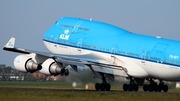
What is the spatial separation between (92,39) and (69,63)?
701cm

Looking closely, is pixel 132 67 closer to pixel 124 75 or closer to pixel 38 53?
pixel 124 75

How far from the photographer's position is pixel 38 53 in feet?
158

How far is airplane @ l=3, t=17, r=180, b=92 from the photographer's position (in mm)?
47750

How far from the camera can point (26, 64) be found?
1897 inches

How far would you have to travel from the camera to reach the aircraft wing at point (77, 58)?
4743 centimetres

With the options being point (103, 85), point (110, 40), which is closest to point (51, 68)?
point (103, 85)

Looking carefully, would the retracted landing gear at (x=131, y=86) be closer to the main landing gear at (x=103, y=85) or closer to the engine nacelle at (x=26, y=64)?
the main landing gear at (x=103, y=85)

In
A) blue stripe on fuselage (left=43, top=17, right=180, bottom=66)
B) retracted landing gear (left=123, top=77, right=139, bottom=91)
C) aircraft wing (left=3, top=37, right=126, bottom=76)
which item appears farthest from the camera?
retracted landing gear (left=123, top=77, right=139, bottom=91)

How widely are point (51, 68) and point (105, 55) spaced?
6.61 meters

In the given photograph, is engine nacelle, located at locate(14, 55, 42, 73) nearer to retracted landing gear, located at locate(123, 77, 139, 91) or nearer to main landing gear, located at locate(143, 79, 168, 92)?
retracted landing gear, located at locate(123, 77, 139, 91)

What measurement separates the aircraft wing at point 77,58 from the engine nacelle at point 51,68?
0.41m

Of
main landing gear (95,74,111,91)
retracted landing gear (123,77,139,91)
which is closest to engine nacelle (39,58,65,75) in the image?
main landing gear (95,74,111,91)

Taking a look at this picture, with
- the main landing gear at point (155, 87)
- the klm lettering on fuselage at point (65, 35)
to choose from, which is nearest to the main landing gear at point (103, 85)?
the main landing gear at point (155, 87)

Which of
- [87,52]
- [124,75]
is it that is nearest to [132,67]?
[124,75]
